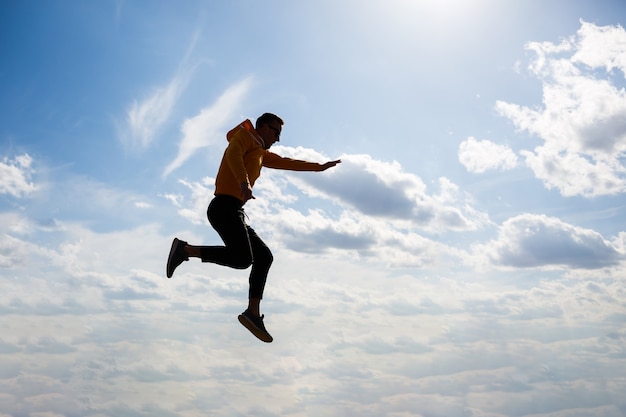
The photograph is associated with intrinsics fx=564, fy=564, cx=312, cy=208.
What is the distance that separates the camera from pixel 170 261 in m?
8.19

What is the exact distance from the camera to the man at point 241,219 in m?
7.68

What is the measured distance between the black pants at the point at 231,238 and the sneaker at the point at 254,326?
310 mm

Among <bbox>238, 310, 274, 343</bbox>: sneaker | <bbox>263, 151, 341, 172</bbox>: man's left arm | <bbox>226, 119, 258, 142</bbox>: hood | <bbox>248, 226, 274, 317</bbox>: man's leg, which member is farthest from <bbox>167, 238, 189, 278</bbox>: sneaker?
<bbox>263, 151, 341, 172</bbox>: man's left arm

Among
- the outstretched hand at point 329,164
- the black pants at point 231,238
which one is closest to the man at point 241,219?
the black pants at point 231,238

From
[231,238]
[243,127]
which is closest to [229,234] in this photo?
[231,238]

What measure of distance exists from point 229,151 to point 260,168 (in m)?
0.70

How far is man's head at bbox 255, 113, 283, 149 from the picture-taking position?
8.04 meters

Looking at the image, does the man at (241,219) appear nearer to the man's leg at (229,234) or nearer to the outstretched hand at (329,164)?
the man's leg at (229,234)

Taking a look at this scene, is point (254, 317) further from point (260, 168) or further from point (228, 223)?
point (260, 168)

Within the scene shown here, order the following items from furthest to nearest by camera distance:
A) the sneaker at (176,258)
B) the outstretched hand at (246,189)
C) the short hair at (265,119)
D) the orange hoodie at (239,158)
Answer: the sneaker at (176,258), the short hair at (265,119), the orange hoodie at (239,158), the outstretched hand at (246,189)

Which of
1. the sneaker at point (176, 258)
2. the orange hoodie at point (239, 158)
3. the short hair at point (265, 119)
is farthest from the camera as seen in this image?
the sneaker at point (176, 258)

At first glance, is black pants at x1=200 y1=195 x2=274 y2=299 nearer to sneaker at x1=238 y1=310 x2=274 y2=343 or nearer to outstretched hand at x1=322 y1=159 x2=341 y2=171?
sneaker at x1=238 y1=310 x2=274 y2=343

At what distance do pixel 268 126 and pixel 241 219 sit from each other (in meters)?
1.39

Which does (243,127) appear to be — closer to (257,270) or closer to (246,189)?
(246,189)
